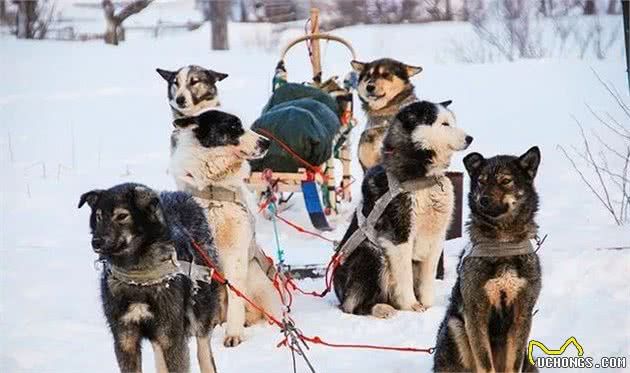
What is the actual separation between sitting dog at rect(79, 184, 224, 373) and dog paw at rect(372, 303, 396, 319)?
32.4 inches

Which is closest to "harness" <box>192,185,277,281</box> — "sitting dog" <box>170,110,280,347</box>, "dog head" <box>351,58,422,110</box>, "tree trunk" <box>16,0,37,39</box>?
"sitting dog" <box>170,110,280,347</box>

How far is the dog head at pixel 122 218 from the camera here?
1805 mm

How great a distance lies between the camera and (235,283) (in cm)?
274

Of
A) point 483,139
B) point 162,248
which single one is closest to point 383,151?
point 483,139

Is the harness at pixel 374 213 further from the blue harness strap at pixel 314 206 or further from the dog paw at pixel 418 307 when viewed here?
the blue harness strap at pixel 314 206

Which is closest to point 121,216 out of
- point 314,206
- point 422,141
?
point 422,141

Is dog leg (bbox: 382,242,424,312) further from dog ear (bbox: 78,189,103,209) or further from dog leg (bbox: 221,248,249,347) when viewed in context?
dog ear (bbox: 78,189,103,209)

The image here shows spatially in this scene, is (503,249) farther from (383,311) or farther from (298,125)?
(298,125)

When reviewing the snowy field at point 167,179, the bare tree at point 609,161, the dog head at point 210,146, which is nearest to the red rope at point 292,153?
the snowy field at point 167,179

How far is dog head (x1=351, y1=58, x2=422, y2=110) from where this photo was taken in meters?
3.42

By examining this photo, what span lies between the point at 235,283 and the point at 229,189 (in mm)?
303

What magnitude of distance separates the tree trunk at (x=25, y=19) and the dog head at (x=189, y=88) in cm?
43

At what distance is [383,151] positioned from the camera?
2.86 metres

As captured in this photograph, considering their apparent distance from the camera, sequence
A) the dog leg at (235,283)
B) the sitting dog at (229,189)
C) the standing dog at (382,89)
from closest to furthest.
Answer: the sitting dog at (229,189), the dog leg at (235,283), the standing dog at (382,89)
